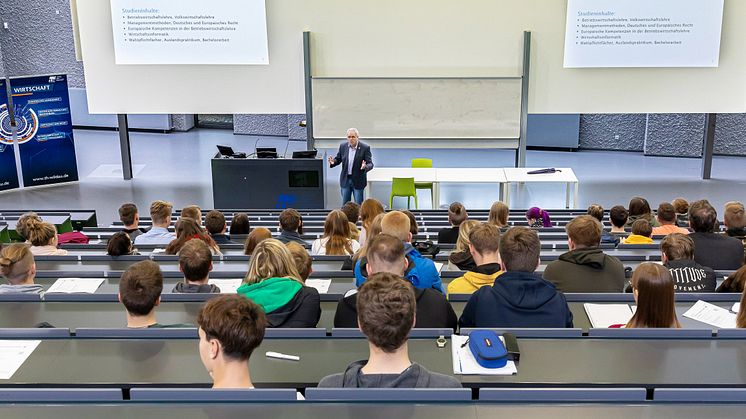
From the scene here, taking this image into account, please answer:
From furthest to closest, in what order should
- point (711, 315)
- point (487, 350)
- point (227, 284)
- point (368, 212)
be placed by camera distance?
point (368, 212) → point (227, 284) → point (711, 315) → point (487, 350)

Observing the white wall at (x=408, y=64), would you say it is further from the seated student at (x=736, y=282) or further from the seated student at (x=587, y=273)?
the seated student at (x=736, y=282)

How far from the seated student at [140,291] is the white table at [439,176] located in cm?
685

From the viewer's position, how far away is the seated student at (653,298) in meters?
3.35

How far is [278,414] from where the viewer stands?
266 cm

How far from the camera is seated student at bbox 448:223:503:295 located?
396 centimetres

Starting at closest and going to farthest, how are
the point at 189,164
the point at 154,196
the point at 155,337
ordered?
the point at 155,337 → the point at 154,196 → the point at 189,164

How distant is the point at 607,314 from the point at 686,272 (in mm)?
843

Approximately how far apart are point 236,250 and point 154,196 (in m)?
5.83

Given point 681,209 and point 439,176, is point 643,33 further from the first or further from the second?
point 681,209

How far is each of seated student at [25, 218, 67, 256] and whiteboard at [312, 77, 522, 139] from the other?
620 centimetres

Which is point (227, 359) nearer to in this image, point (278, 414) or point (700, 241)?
point (278, 414)

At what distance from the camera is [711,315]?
3893mm

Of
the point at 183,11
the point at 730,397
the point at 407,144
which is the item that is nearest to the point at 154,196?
the point at 183,11

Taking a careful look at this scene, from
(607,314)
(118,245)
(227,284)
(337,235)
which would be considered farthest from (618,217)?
(118,245)
